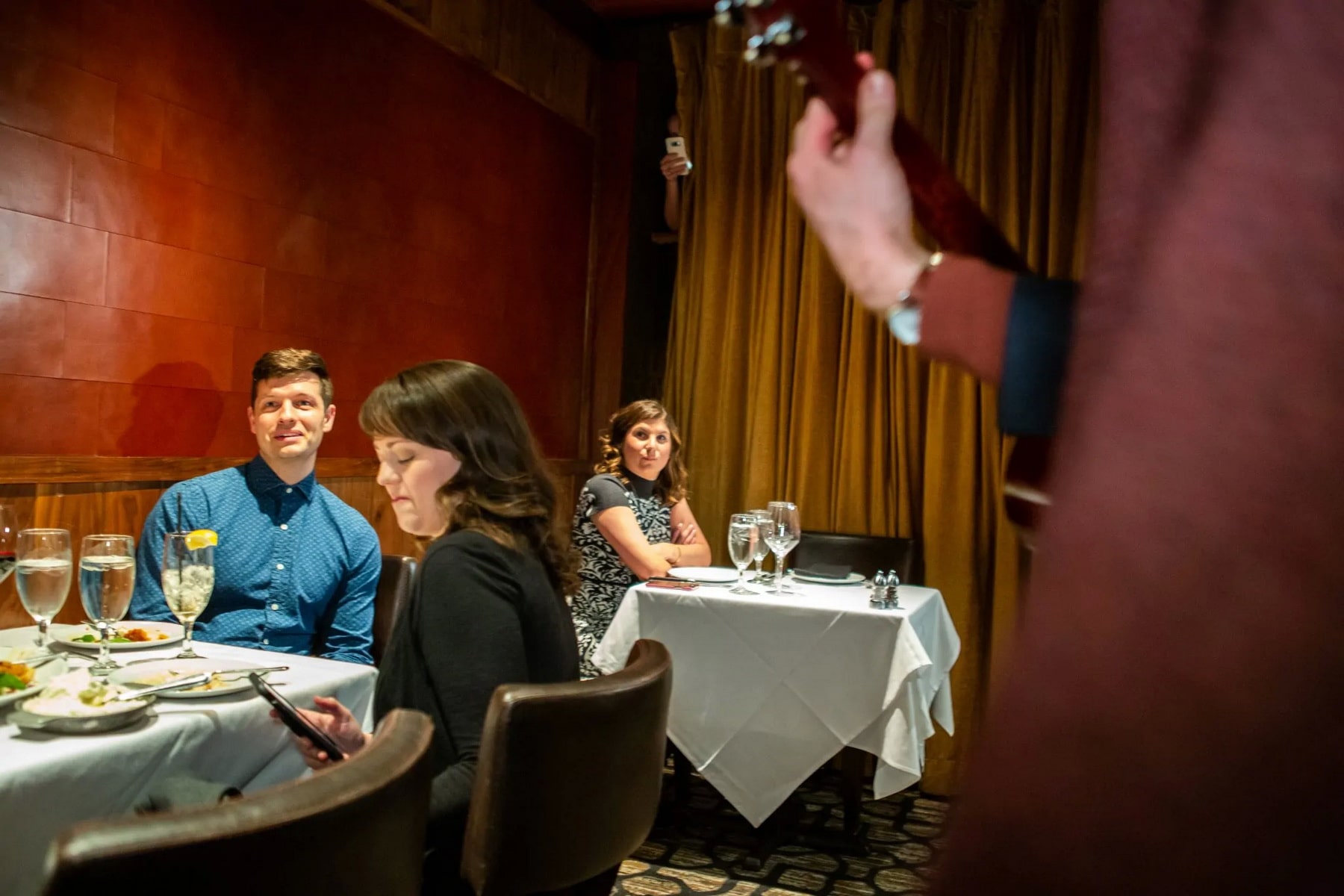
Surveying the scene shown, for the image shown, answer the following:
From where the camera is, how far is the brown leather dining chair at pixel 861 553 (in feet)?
11.9

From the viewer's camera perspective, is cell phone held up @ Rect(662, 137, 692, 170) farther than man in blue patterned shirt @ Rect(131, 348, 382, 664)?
Yes

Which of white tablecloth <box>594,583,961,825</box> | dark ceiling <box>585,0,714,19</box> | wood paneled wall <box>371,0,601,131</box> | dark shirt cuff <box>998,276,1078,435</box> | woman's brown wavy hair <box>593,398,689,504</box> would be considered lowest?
white tablecloth <box>594,583,961,825</box>

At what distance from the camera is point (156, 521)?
2299 mm

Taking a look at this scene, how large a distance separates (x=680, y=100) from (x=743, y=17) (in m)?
4.34

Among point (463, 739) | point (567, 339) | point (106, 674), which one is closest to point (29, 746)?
point (106, 674)

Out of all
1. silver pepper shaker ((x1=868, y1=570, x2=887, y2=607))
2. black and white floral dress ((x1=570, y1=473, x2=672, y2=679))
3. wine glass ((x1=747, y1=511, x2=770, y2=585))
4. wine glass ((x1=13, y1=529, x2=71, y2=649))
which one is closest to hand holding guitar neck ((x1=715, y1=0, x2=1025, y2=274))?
wine glass ((x1=13, y1=529, x2=71, y2=649))

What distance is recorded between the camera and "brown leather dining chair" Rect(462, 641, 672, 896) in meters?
1.14

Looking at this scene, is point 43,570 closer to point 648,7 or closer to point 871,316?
point 871,316

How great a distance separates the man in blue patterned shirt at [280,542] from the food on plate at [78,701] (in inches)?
33.9

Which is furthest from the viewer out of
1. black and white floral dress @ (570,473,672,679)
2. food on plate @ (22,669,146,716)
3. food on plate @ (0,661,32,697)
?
black and white floral dress @ (570,473,672,679)

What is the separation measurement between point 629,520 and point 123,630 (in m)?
1.58

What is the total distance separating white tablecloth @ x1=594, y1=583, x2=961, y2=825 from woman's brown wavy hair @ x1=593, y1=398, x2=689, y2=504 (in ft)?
2.29

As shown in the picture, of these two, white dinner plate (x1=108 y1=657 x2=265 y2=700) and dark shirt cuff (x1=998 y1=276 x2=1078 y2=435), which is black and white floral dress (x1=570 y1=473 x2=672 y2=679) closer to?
white dinner plate (x1=108 y1=657 x2=265 y2=700)

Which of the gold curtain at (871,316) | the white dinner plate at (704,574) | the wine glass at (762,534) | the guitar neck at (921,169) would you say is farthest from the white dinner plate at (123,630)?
the gold curtain at (871,316)
